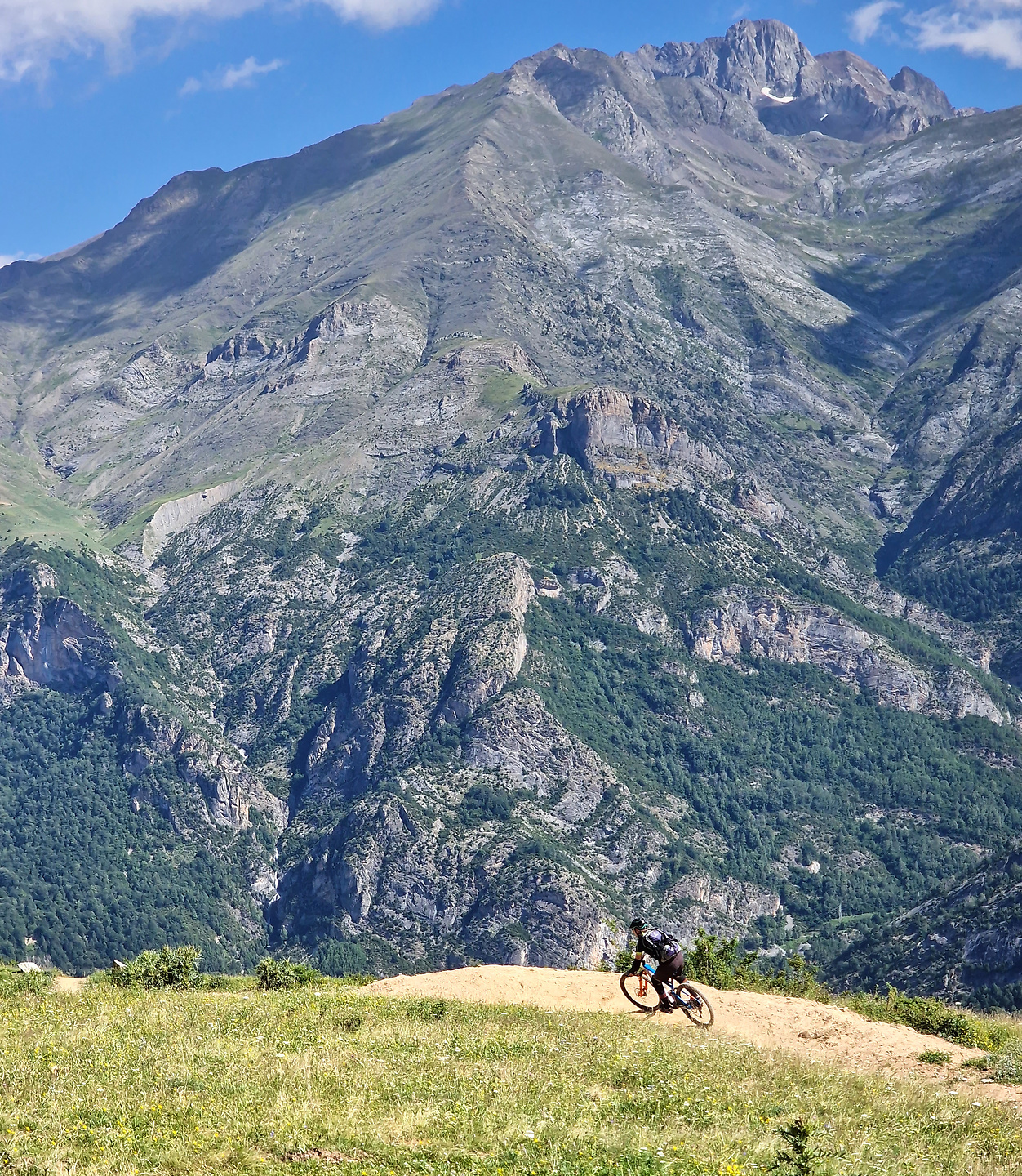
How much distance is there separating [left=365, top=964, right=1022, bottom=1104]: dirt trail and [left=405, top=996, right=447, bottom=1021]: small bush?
2031 millimetres

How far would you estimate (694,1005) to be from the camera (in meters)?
40.3

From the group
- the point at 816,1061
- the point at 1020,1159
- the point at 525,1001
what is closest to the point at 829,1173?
the point at 1020,1159

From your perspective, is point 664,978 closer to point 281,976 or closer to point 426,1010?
point 426,1010

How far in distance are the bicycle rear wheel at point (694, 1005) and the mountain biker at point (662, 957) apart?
0.29 meters

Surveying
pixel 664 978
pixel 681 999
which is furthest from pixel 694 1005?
pixel 664 978

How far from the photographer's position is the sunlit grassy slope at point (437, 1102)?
88.5ft

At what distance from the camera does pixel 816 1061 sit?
121 feet

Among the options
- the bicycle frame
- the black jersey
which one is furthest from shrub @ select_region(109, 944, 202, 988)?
the black jersey

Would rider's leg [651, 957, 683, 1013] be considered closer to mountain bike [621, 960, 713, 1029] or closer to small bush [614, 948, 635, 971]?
mountain bike [621, 960, 713, 1029]

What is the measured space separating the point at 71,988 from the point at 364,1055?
19.5 metres

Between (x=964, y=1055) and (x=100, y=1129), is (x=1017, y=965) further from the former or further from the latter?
(x=100, y=1129)

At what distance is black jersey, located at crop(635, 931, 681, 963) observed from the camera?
39906 millimetres

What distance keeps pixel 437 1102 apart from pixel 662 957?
1159cm

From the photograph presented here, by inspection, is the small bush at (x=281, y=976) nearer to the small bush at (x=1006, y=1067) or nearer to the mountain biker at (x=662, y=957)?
the mountain biker at (x=662, y=957)
